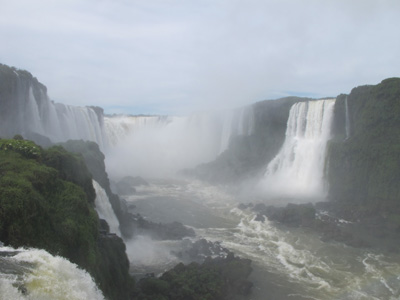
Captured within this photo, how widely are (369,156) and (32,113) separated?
30328mm

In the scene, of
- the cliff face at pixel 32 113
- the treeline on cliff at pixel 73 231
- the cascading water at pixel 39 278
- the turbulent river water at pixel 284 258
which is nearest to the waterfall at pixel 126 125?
the cliff face at pixel 32 113

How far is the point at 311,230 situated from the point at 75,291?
1984 cm

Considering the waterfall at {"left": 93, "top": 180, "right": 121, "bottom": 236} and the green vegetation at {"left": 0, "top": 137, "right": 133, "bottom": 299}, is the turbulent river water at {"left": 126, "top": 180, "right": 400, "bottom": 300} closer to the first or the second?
the waterfall at {"left": 93, "top": 180, "right": 121, "bottom": 236}

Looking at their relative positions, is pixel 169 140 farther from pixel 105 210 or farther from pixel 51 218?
pixel 51 218

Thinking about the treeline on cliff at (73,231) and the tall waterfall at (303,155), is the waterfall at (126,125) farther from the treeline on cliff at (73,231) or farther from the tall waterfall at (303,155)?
the treeline on cliff at (73,231)

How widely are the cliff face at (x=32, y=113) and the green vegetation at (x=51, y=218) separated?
17843 millimetres

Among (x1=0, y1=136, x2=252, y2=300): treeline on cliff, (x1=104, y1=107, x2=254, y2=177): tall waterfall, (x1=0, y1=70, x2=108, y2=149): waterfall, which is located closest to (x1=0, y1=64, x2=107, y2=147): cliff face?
(x1=0, y1=70, x2=108, y2=149): waterfall

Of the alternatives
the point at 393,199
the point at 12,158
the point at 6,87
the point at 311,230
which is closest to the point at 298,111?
the point at 393,199

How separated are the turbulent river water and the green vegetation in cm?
564

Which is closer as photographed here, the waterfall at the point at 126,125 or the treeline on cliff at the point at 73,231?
the treeline on cliff at the point at 73,231

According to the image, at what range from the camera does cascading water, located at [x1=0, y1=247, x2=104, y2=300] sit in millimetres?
5562

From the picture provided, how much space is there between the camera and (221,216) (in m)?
26.9

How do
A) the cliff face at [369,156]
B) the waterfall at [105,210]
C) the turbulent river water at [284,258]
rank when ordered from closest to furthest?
the turbulent river water at [284,258]
the waterfall at [105,210]
the cliff face at [369,156]

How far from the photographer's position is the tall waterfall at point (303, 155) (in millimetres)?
31909
